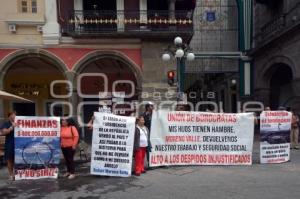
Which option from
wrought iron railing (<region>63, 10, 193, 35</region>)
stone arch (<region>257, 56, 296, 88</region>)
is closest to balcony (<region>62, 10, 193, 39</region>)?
wrought iron railing (<region>63, 10, 193, 35</region>)

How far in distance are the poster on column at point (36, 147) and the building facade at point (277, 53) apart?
13.3 meters

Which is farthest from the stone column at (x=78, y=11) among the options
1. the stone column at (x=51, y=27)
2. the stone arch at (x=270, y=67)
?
the stone arch at (x=270, y=67)

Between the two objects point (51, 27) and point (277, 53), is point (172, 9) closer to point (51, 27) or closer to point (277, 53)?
point (51, 27)

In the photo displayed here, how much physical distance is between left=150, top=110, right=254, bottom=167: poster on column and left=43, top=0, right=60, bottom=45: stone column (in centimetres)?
759

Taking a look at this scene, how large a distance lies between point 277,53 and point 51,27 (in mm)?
12269

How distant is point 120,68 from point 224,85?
62.1 ft

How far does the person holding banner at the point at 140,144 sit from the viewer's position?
9.57 m

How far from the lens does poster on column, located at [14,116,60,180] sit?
9.16 m

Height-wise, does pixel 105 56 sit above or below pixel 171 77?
above

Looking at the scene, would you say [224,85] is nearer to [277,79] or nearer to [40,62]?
[277,79]

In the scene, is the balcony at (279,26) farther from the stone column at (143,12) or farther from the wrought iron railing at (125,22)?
the stone column at (143,12)

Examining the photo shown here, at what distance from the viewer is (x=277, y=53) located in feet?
69.4

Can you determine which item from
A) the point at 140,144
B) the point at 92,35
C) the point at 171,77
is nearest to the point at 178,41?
the point at 171,77

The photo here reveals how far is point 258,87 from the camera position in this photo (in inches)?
943
